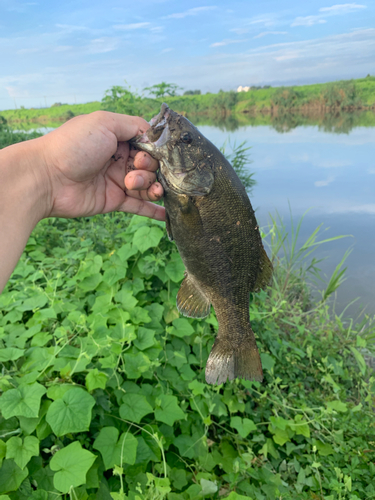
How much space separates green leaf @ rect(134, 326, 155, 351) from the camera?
2275mm

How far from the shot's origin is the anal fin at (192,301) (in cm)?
188

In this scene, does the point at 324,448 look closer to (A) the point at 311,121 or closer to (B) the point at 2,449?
(B) the point at 2,449

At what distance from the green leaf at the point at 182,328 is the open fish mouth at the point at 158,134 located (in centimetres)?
145

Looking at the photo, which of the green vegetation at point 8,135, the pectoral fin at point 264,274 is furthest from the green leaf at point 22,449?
the green vegetation at point 8,135

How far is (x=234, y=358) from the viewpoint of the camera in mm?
1867

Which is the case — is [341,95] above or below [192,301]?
above

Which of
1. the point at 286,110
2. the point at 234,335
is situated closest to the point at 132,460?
the point at 234,335

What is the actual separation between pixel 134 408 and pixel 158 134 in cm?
165

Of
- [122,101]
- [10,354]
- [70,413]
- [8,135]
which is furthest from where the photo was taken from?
[8,135]

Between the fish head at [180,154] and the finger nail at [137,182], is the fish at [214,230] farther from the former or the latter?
the finger nail at [137,182]

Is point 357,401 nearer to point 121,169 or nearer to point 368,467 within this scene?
point 368,467

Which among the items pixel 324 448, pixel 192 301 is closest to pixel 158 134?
pixel 192 301

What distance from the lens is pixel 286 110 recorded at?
3091cm

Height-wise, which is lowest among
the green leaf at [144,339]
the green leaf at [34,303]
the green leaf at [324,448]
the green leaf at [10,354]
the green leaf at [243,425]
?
the green leaf at [324,448]
